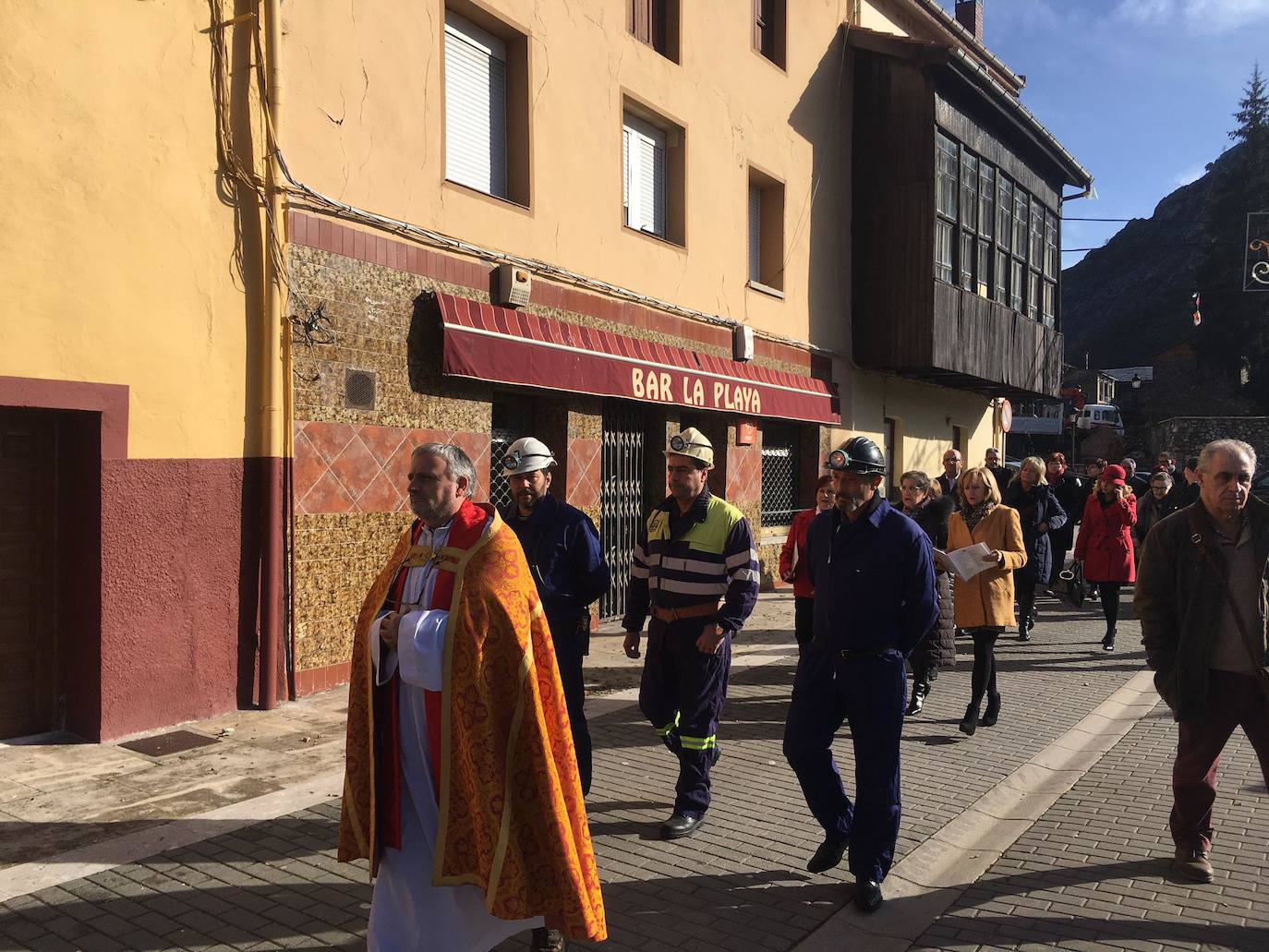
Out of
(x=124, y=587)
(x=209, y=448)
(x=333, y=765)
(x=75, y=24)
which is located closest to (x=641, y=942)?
(x=333, y=765)

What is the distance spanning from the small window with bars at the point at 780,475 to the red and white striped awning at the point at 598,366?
690 millimetres

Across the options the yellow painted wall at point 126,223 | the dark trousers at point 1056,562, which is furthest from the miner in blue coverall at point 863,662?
the dark trousers at point 1056,562

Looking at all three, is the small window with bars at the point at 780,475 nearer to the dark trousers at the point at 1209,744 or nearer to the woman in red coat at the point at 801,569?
the woman in red coat at the point at 801,569

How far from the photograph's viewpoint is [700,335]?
42.1 feet

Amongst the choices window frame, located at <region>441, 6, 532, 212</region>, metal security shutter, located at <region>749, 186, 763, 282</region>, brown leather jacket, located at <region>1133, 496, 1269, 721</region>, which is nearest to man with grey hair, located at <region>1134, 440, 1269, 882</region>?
brown leather jacket, located at <region>1133, 496, 1269, 721</region>

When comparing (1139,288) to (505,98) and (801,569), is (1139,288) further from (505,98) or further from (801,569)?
(801,569)

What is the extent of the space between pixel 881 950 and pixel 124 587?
16.6 feet

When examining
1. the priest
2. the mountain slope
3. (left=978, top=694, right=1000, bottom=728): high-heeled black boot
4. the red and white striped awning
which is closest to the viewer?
the priest

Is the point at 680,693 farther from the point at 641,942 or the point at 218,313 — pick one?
the point at 218,313

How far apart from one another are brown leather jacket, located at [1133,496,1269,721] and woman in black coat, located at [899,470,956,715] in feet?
8.23

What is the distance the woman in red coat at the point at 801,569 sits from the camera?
24.6 feet

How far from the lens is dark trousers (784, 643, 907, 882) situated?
A: 13.7ft

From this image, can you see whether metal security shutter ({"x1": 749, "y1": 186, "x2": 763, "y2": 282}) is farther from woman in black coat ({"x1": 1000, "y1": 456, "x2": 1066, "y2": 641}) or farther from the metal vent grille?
the metal vent grille

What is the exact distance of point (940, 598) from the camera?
295 inches
